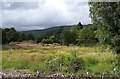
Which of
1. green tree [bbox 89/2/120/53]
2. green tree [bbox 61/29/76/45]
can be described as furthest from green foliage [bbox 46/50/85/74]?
green tree [bbox 61/29/76/45]

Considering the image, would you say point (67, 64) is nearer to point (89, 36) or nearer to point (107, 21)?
point (107, 21)

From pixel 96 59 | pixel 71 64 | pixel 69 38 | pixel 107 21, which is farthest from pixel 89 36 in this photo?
pixel 69 38

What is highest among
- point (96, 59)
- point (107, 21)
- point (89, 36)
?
point (107, 21)

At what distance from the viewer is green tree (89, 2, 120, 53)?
9180 millimetres

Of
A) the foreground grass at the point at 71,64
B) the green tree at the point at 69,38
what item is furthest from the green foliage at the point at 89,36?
the green tree at the point at 69,38

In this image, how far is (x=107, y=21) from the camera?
30.6 feet

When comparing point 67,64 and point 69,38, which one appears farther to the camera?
point 69,38

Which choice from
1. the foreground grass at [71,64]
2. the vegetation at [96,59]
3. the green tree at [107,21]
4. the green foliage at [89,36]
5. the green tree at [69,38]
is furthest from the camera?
the green tree at [69,38]

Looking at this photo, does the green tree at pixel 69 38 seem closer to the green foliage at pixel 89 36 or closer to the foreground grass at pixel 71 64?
the green foliage at pixel 89 36

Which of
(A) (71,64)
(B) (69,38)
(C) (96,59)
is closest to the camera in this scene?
(A) (71,64)

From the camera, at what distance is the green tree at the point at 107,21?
9.18 metres

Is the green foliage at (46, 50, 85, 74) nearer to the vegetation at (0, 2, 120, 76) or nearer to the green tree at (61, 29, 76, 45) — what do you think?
the vegetation at (0, 2, 120, 76)

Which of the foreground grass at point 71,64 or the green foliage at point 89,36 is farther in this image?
the green foliage at point 89,36

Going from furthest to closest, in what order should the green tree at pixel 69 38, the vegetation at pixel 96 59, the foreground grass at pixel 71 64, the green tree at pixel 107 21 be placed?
the green tree at pixel 69 38 < the green tree at pixel 107 21 < the vegetation at pixel 96 59 < the foreground grass at pixel 71 64
